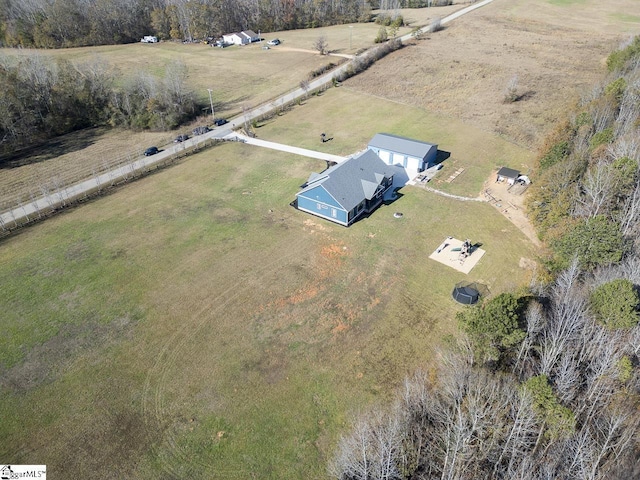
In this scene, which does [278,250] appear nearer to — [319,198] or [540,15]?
[319,198]

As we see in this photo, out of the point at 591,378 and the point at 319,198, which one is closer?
the point at 591,378

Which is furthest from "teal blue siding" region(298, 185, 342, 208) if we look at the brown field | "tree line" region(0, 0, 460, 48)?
"tree line" region(0, 0, 460, 48)

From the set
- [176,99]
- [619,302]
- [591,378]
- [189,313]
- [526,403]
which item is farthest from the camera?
[176,99]

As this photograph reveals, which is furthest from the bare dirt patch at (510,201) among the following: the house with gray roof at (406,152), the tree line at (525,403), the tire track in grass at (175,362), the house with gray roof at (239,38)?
the house with gray roof at (239,38)

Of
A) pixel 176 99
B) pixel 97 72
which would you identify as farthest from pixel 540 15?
pixel 97 72

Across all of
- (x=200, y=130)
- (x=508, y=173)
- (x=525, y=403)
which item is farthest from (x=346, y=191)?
(x=200, y=130)

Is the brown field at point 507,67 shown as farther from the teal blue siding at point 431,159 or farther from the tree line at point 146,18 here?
the tree line at point 146,18

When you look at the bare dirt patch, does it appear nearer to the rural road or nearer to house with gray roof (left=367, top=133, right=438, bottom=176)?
house with gray roof (left=367, top=133, right=438, bottom=176)
